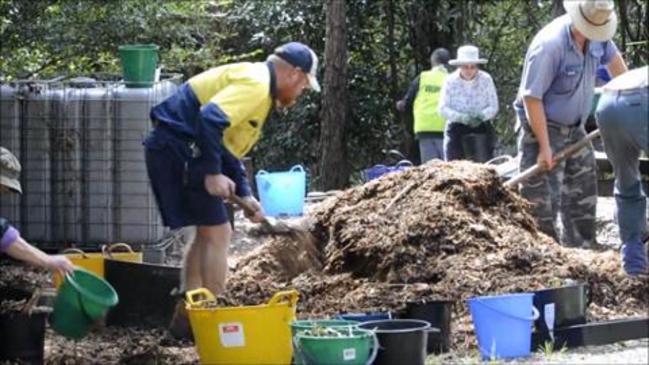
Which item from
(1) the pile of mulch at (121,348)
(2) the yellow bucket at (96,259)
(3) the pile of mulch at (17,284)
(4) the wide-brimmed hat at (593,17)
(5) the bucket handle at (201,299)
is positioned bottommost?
(1) the pile of mulch at (121,348)

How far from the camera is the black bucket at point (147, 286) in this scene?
919 centimetres

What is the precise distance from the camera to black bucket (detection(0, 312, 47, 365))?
780cm

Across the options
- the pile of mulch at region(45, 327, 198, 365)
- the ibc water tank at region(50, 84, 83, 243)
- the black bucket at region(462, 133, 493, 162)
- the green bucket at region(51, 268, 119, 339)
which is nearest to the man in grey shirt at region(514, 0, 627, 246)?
the pile of mulch at region(45, 327, 198, 365)

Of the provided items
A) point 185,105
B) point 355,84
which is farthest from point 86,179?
point 355,84

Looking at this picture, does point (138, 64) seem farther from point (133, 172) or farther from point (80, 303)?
point (80, 303)

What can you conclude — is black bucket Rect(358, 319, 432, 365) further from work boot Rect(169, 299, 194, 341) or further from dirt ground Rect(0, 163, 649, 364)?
work boot Rect(169, 299, 194, 341)

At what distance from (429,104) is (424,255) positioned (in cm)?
814

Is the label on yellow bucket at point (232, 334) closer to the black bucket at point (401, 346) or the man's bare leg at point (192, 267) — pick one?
the black bucket at point (401, 346)

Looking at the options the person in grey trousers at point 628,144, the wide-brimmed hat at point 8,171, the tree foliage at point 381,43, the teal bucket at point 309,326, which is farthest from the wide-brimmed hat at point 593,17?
the tree foliage at point 381,43

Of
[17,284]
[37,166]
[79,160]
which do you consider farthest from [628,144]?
[37,166]

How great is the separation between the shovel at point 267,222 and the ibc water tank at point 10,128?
9.08 feet

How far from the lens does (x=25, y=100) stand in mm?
11383

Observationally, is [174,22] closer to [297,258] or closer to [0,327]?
[297,258]

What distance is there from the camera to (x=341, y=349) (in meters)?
7.13
